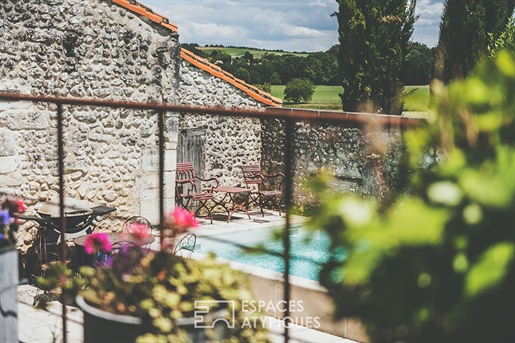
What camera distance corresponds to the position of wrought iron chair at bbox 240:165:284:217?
13664 millimetres

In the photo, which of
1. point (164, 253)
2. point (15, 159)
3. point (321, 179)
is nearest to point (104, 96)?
point (15, 159)

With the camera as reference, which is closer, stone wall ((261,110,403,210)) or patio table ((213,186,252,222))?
patio table ((213,186,252,222))

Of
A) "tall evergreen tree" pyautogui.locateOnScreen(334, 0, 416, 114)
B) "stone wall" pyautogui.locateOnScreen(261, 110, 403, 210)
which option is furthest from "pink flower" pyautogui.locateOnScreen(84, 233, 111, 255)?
"tall evergreen tree" pyautogui.locateOnScreen(334, 0, 416, 114)

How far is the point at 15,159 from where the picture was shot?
7840 millimetres

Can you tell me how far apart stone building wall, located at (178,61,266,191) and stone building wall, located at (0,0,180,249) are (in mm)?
2919

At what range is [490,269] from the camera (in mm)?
855

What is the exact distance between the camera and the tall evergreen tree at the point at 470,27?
1470 centimetres

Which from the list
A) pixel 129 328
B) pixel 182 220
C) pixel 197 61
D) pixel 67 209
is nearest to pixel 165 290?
pixel 129 328

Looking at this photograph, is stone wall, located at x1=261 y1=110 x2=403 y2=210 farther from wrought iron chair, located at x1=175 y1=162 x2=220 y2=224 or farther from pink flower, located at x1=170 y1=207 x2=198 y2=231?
pink flower, located at x1=170 y1=207 x2=198 y2=231

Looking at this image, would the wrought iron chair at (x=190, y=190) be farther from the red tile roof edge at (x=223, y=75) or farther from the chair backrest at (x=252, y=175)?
the red tile roof edge at (x=223, y=75)

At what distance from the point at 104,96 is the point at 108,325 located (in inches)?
303

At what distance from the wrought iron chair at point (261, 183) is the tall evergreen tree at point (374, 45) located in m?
2.87

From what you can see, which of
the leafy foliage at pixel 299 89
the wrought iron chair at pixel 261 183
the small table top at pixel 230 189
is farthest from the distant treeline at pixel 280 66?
the small table top at pixel 230 189

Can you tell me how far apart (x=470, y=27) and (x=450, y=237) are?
49.2ft
